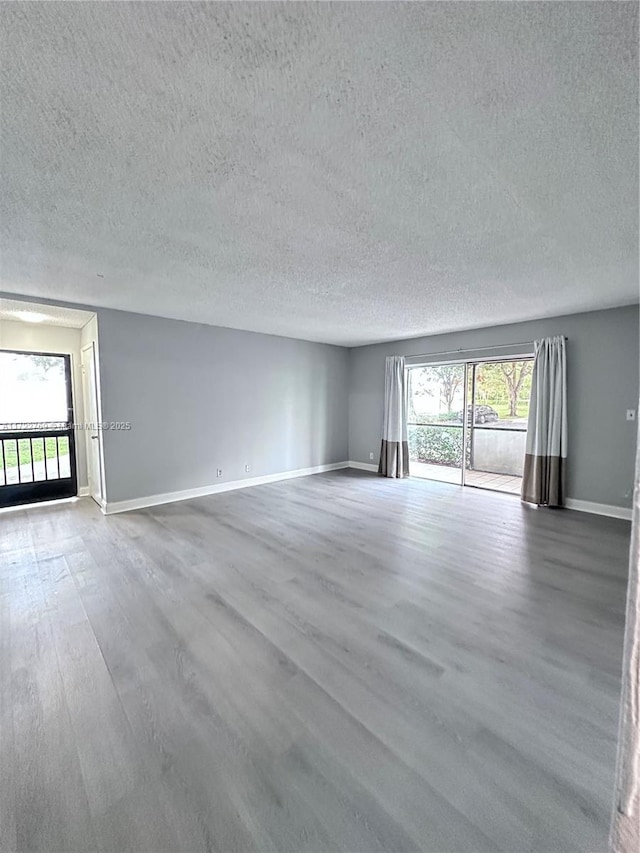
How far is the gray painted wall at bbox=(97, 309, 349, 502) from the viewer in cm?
457

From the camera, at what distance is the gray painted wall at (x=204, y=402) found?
457 cm

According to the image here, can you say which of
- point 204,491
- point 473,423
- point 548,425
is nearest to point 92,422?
point 204,491

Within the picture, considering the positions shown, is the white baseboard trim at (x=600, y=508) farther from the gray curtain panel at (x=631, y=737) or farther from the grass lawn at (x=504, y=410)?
the gray curtain panel at (x=631, y=737)

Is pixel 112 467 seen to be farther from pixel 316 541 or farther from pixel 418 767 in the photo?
pixel 418 767

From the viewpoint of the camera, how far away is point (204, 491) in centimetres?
540

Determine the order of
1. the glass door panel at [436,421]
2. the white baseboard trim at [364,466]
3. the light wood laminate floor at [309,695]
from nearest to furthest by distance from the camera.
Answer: the light wood laminate floor at [309,695], the glass door panel at [436,421], the white baseboard trim at [364,466]

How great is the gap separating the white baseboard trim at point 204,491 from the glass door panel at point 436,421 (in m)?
1.76

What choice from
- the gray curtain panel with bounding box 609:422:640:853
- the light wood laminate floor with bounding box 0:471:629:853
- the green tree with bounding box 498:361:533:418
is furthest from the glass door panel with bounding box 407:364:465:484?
the gray curtain panel with bounding box 609:422:640:853

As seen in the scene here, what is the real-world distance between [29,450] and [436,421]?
20.8ft

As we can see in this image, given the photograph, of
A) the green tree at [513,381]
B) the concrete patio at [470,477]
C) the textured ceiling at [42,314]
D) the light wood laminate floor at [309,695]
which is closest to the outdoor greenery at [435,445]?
the concrete patio at [470,477]

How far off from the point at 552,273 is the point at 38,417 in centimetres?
612

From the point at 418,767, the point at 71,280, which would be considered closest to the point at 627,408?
the point at 418,767

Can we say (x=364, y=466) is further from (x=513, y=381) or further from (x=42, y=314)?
(x=42, y=314)

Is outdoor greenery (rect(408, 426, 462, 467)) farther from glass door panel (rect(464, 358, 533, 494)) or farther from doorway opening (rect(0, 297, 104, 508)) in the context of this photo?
doorway opening (rect(0, 297, 104, 508))
